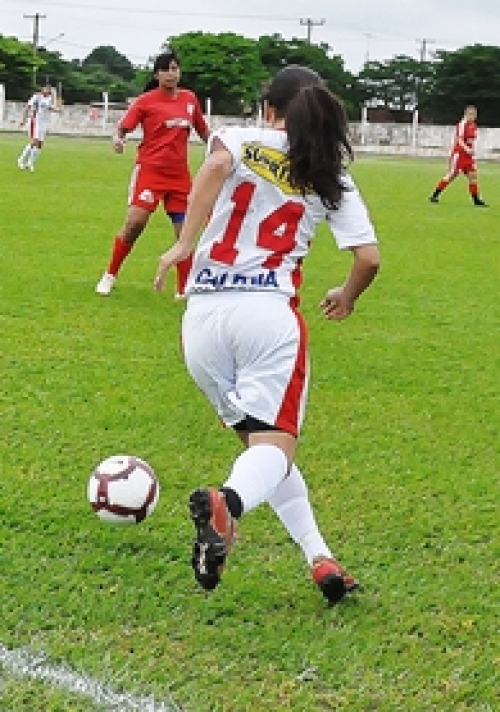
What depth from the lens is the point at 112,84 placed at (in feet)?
281

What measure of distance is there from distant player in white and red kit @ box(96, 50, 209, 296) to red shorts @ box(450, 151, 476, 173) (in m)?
12.9

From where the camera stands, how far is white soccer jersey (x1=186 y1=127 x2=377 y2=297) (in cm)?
348

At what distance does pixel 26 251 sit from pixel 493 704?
863cm

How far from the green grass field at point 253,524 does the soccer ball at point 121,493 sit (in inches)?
6.5

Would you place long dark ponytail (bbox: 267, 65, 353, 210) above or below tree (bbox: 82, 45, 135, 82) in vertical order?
below

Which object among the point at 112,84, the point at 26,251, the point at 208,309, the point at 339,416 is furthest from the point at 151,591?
the point at 112,84

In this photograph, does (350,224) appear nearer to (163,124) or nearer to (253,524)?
(253,524)

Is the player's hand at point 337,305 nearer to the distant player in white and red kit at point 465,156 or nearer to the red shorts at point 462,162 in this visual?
the distant player in white and red kit at point 465,156

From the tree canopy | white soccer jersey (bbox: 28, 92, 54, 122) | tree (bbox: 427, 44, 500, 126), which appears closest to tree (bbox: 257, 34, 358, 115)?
the tree canopy

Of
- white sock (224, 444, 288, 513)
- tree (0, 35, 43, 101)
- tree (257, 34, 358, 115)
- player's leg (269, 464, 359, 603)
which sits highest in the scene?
tree (257, 34, 358, 115)

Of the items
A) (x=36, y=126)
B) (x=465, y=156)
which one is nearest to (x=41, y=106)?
(x=36, y=126)

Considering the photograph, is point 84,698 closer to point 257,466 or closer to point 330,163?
point 257,466

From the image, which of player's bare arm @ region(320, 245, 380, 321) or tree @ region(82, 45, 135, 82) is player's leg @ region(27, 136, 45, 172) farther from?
tree @ region(82, 45, 135, 82)

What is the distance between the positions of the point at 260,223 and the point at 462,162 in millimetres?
18060
